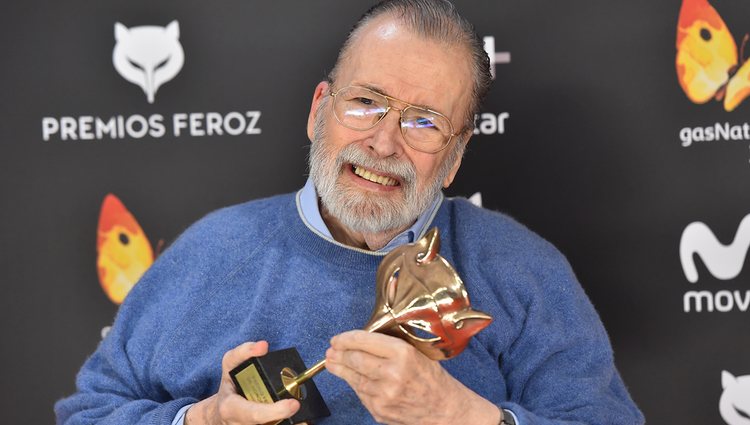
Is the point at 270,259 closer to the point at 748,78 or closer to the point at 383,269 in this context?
the point at 383,269

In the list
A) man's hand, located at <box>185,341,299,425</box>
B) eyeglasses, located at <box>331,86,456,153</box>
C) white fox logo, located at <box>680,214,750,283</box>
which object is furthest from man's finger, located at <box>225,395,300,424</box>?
white fox logo, located at <box>680,214,750,283</box>

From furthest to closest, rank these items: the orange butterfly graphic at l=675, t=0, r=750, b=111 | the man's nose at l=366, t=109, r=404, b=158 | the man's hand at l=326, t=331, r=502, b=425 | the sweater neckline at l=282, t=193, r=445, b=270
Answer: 1. the orange butterfly graphic at l=675, t=0, r=750, b=111
2. the sweater neckline at l=282, t=193, r=445, b=270
3. the man's nose at l=366, t=109, r=404, b=158
4. the man's hand at l=326, t=331, r=502, b=425

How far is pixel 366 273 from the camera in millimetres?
1584

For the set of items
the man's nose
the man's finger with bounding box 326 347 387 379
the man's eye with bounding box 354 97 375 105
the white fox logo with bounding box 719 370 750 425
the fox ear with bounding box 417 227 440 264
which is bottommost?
the white fox logo with bounding box 719 370 750 425

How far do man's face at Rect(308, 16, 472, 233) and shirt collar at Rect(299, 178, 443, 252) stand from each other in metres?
0.06

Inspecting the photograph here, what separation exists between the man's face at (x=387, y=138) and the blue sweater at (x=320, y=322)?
104 millimetres

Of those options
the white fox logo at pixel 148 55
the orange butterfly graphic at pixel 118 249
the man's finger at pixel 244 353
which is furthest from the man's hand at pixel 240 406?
the white fox logo at pixel 148 55

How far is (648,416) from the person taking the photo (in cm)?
205

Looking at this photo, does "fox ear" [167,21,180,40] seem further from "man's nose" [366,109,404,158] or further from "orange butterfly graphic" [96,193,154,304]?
"man's nose" [366,109,404,158]

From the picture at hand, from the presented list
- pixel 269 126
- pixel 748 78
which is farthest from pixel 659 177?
pixel 269 126

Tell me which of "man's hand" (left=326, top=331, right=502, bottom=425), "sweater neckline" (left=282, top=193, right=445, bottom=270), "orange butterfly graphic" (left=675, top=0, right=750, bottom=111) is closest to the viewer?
"man's hand" (left=326, top=331, right=502, bottom=425)

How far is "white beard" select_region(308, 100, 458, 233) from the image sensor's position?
59.1 inches

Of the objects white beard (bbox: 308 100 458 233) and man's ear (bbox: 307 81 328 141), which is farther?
man's ear (bbox: 307 81 328 141)

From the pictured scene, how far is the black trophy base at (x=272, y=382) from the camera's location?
1258 mm
